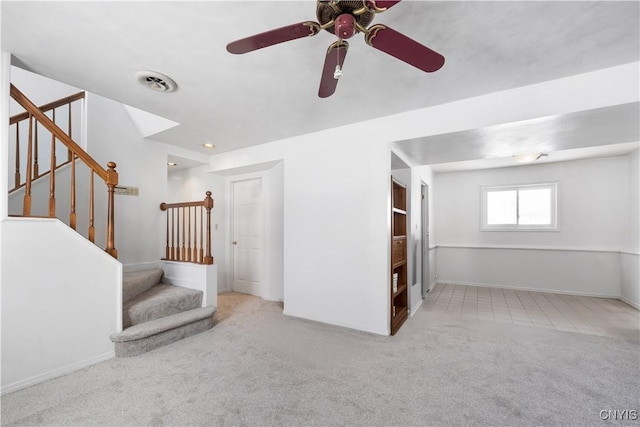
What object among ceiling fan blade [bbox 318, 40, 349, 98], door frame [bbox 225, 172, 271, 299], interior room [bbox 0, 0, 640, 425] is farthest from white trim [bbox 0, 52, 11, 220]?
door frame [bbox 225, 172, 271, 299]

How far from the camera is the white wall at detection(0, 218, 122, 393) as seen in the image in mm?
1977

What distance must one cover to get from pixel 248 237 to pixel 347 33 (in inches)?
162

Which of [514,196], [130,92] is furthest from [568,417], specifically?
[514,196]

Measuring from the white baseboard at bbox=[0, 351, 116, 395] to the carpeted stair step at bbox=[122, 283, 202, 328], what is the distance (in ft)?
0.95

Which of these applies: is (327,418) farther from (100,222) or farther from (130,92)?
(100,222)

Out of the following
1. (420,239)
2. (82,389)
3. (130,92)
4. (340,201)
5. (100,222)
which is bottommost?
(82,389)

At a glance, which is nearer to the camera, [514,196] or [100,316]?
[100,316]

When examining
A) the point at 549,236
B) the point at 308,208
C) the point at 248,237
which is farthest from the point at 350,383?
the point at 549,236

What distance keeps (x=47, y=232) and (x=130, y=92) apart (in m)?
1.33

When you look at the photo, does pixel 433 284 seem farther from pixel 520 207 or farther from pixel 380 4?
pixel 380 4

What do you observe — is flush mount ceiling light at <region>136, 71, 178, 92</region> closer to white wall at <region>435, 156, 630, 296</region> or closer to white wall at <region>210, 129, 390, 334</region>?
white wall at <region>210, 129, 390, 334</region>

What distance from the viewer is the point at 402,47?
1308 millimetres

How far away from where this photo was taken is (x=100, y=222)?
136 inches

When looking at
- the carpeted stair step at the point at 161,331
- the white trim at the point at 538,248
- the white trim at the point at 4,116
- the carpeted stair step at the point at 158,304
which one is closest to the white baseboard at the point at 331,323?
the carpeted stair step at the point at 161,331
